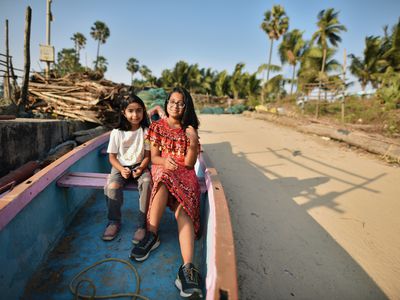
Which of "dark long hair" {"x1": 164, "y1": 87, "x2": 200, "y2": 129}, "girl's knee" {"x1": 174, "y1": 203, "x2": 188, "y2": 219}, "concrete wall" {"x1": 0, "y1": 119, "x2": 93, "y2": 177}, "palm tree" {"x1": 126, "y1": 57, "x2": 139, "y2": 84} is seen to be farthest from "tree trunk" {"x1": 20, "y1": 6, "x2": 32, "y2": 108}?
"palm tree" {"x1": 126, "y1": 57, "x2": 139, "y2": 84}

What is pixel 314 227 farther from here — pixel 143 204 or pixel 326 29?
pixel 326 29

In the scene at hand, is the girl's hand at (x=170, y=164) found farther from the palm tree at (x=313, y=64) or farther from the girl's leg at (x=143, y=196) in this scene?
the palm tree at (x=313, y=64)

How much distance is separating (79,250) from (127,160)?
0.84m

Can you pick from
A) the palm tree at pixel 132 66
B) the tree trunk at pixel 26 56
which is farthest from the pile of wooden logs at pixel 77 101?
the palm tree at pixel 132 66

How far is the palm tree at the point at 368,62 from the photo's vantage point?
738 inches

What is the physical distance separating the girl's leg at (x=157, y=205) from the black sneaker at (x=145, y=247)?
5cm

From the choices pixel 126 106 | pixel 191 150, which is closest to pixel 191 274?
pixel 191 150

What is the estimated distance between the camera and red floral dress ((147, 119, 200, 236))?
1.65 meters

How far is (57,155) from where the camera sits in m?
2.84

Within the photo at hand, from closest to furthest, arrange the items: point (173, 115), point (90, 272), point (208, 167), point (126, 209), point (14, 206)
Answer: point (14, 206), point (90, 272), point (173, 115), point (208, 167), point (126, 209)

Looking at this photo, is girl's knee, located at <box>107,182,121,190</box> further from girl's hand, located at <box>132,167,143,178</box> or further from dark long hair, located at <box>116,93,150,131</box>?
dark long hair, located at <box>116,93,150,131</box>

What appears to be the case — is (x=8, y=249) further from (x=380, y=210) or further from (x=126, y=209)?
(x=380, y=210)

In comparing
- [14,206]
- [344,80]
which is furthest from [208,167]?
Result: [344,80]

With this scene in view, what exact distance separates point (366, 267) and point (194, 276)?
5.13 ft
